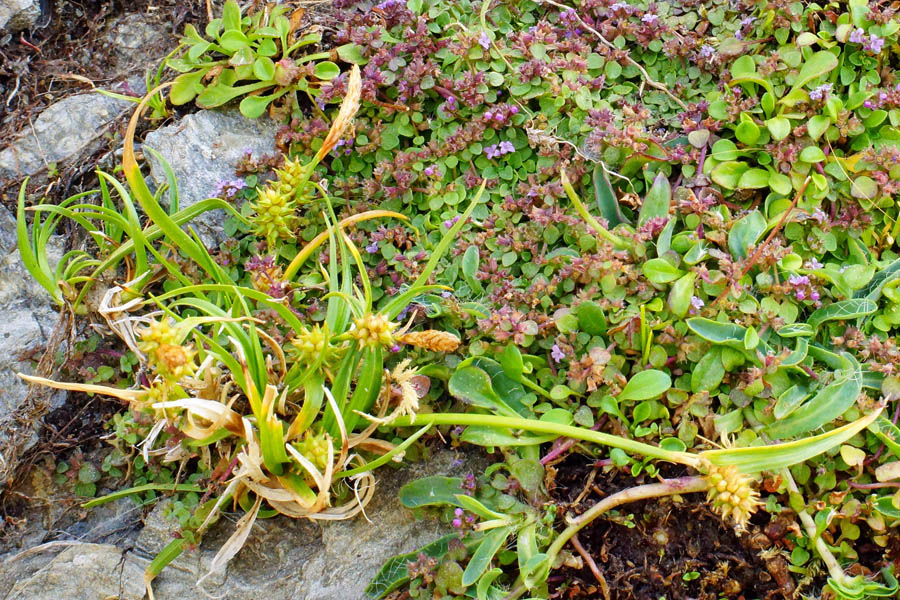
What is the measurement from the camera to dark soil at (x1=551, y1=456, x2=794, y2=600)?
93.0 inches

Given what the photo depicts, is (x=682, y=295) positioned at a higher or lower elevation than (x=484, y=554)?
higher

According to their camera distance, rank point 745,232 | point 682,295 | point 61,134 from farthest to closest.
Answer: point 61,134 < point 745,232 < point 682,295

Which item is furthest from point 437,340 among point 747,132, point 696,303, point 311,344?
point 747,132

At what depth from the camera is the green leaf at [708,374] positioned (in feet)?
8.16

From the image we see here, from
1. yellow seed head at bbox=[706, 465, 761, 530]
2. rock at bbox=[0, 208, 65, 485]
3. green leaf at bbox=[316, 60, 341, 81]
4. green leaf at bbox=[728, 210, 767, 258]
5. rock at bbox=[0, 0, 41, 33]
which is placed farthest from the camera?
rock at bbox=[0, 0, 41, 33]

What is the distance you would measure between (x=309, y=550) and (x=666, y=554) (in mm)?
1168

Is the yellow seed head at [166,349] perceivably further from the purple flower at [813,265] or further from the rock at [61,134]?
the purple flower at [813,265]

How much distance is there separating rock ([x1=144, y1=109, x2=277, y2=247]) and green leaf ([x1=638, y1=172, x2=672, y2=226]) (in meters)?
1.59

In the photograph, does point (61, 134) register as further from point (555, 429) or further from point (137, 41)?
point (555, 429)

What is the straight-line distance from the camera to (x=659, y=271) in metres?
2.62

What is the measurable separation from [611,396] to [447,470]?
0.62 m

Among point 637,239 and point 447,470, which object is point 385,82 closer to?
point 637,239

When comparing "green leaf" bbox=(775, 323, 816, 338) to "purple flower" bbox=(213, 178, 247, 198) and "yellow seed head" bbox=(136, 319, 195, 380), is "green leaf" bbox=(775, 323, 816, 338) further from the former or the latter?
"purple flower" bbox=(213, 178, 247, 198)

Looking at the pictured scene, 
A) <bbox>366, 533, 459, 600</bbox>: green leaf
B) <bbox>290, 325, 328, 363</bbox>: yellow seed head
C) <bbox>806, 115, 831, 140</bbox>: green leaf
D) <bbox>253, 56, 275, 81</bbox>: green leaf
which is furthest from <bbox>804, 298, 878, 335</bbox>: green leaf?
<bbox>253, 56, 275, 81</bbox>: green leaf
